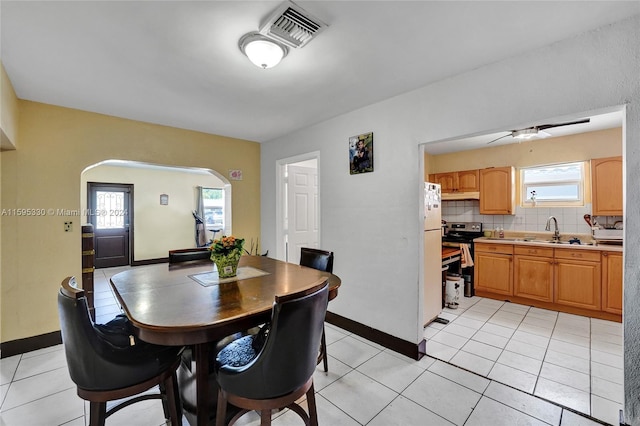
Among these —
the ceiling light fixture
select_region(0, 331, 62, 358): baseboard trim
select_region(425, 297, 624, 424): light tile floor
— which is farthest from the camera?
select_region(0, 331, 62, 358): baseboard trim

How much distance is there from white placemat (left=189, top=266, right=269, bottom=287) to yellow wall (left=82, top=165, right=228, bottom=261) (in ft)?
18.7

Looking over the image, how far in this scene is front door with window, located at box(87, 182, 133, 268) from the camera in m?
6.20

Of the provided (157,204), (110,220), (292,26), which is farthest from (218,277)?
(110,220)

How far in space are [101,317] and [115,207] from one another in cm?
401

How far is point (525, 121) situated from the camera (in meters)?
1.97

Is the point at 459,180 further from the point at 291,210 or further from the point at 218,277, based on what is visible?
the point at 218,277

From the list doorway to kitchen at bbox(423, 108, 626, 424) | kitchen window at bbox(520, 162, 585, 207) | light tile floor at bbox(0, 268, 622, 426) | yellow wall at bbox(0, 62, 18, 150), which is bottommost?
light tile floor at bbox(0, 268, 622, 426)

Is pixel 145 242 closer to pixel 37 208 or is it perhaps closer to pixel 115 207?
pixel 115 207

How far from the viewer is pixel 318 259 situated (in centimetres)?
253

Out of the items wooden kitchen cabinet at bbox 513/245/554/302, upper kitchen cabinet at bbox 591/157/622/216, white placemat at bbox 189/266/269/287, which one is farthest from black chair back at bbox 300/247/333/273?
upper kitchen cabinet at bbox 591/157/622/216

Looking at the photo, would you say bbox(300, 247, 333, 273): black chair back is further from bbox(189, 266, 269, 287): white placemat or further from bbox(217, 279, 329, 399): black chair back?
bbox(217, 279, 329, 399): black chair back

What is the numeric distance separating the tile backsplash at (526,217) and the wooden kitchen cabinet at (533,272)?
69cm

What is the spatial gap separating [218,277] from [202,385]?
31.7 inches

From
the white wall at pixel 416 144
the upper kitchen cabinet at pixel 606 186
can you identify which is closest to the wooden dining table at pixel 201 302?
the white wall at pixel 416 144
